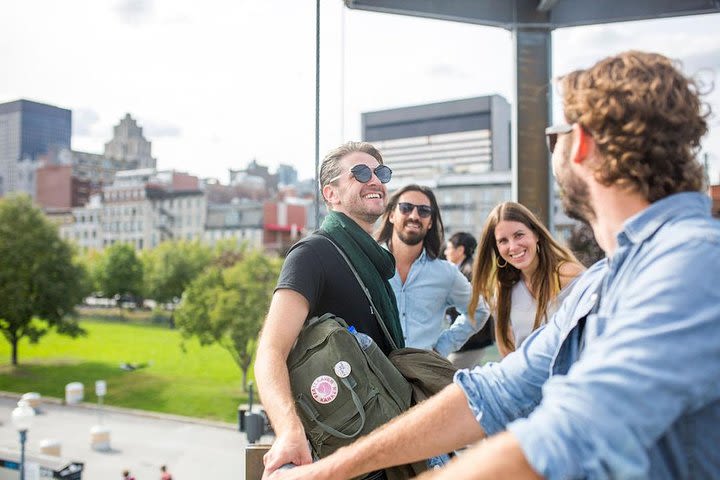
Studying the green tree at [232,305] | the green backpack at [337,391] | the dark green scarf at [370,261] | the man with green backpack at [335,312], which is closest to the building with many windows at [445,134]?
the green tree at [232,305]

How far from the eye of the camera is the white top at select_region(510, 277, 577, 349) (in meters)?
3.50

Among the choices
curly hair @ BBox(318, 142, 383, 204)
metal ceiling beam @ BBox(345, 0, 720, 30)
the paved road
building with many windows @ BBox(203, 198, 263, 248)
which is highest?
building with many windows @ BBox(203, 198, 263, 248)

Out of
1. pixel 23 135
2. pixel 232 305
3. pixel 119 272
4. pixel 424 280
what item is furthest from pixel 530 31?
pixel 23 135

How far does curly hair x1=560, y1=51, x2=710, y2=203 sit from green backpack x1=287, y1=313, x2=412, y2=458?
0.96 meters

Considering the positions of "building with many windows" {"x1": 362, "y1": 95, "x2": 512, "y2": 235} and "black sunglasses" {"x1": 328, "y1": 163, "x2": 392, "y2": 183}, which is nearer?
"black sunglasses" {"x1": 328, "y1": 163, "x2": 392, "y2": 183}

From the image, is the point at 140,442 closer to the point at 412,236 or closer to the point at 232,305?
the point at 232,305

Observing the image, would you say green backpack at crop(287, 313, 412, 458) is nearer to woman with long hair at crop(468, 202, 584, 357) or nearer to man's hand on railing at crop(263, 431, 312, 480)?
man's hand on railing at crop(263, 431, 312, 480)

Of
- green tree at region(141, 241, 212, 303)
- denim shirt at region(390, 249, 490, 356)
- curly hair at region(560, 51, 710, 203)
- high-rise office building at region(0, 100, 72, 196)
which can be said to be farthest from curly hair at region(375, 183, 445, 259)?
high-rise office building at region(0, 100, 72, 196)

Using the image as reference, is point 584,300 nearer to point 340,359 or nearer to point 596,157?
point 596,157

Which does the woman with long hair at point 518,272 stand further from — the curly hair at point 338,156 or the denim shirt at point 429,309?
the curly hair at point 338,156

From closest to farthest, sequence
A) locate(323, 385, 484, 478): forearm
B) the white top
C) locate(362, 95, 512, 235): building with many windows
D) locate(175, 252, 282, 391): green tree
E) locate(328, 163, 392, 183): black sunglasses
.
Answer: locate(323, 385, 484, 478): forearm → locate(328, 163, 392, 183): black sunglasses → the white top → locate(175, 252, 282, 391): green tree → locate(362, 95, 512, 235): building with many windows

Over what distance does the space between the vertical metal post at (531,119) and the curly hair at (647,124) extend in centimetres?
412

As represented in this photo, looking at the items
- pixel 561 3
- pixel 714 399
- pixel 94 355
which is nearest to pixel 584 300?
pixel 714 399

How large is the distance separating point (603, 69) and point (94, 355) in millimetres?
61904
